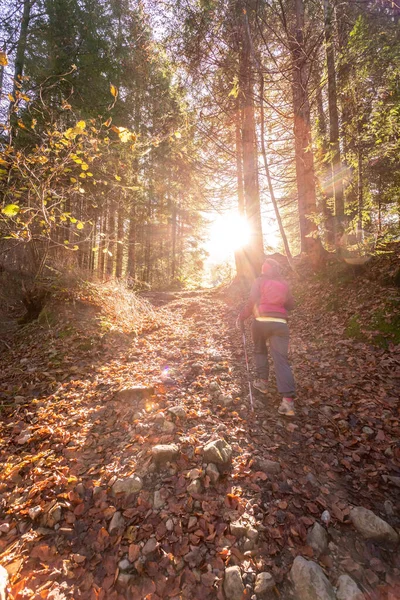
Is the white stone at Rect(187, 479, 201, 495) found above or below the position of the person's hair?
below

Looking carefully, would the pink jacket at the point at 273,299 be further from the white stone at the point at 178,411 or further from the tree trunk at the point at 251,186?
the tree trunk at the point at 251,186

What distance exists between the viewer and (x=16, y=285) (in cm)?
745

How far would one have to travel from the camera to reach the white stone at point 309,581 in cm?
186

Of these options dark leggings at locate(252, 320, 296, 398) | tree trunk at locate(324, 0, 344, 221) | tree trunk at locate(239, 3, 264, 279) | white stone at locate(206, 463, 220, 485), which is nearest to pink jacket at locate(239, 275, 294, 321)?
dark leggings at locate(252, 320, 296, 398)

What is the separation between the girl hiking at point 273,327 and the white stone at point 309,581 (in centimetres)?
204

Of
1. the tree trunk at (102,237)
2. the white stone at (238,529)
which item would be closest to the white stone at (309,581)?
the white stone at (238,529)

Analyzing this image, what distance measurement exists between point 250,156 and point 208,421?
31.7ft

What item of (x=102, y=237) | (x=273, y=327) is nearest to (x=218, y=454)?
(x=273, y=327)

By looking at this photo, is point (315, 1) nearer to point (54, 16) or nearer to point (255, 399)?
point (54, 16)

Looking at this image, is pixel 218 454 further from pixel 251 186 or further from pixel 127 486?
pixel 251 186

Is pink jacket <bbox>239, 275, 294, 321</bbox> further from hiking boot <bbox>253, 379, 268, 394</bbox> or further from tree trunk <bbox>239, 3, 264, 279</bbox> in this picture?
tree trunk <bbox>239, 3, 264, 279</bbox>

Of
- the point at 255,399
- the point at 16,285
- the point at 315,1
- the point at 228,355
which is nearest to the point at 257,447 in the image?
the point at 255,399

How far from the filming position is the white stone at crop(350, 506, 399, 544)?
2.22 metres

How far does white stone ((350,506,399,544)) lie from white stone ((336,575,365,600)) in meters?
0.47
